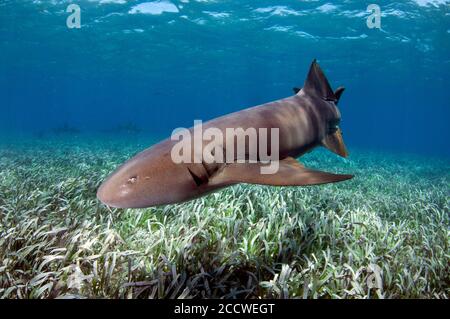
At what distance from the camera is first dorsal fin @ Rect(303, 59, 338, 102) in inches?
209

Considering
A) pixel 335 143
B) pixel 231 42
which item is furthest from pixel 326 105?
pixel 231 42

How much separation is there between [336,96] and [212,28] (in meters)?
31.0

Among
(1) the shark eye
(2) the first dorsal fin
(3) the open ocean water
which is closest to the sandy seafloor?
(3) the open ocean water

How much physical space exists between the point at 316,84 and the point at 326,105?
0.41 meters

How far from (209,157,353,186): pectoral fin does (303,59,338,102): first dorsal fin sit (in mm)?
2740

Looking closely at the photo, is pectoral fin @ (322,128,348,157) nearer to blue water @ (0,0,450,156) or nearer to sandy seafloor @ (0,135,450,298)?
sandy seafloor @ (0,135,450,298)

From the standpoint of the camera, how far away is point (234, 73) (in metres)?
56.3

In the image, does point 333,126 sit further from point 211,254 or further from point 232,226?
point 211,254

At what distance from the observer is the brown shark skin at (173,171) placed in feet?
8.38

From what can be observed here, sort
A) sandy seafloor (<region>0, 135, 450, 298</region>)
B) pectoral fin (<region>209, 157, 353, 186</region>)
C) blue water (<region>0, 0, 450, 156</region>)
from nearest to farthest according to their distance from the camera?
pectoral fin (<region>209, 157, 353, 186</region>) → sandy seafloor (<region>0, 135, 450, 298</region>) → blue water (<region>0, 0, 450, 156</region>)

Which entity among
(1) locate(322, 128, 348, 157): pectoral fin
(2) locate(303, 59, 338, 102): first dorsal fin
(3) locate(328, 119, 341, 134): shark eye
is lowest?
(1) locate(322, 128, 348, 157): pectoral fin

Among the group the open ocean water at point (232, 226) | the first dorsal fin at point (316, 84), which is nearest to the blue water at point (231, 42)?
the open ocean water at point (232, 226)

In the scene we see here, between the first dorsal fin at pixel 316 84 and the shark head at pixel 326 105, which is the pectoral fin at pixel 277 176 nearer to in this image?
the shark head at pixel 326 105
